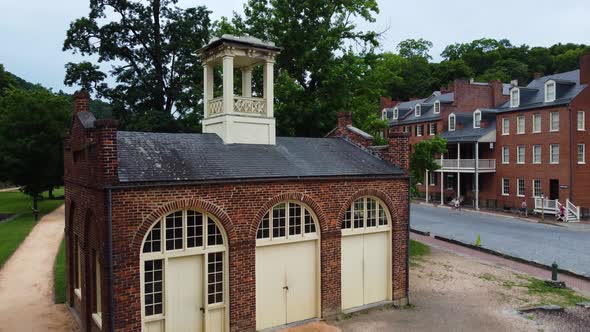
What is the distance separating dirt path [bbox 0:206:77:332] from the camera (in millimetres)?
12539

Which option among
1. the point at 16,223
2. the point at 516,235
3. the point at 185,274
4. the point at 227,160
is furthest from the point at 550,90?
the point at 16,223

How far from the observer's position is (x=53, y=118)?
33688mm

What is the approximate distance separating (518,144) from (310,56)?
22.0 m

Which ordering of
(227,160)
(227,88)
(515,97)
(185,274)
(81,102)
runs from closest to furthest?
(185,274)
(227,160)
(81,102)
(227,88)
(515,97)

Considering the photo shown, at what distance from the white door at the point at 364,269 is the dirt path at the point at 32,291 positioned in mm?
7606

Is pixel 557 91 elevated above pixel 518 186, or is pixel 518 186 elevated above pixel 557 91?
pixel 557 91

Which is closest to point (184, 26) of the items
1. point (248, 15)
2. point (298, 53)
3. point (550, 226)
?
point (248, 15)

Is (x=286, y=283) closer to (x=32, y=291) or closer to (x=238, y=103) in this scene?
(x=238, y=103)

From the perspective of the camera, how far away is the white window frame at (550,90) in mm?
34219

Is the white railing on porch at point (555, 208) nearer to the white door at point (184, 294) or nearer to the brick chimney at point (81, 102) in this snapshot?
the white door at point (184, 294)

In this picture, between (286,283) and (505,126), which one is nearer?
(286,283)

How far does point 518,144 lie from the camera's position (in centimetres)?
3694

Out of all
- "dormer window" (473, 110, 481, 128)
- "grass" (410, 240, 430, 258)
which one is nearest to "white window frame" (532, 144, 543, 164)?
"dormer window" (473, 110, 481, 128)

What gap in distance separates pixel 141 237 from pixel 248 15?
19.2m
